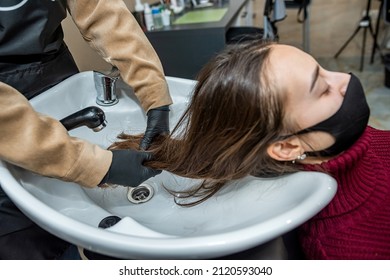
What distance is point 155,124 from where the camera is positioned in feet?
3.03

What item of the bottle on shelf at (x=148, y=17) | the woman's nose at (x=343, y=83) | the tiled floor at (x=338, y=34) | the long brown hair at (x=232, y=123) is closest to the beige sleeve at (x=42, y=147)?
the long brown hair at (x=232, y=123)

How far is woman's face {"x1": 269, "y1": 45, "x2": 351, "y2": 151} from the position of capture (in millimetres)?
644

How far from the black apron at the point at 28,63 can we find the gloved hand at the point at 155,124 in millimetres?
329

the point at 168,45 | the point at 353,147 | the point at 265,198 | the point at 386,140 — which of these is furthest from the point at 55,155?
the point at 168,45

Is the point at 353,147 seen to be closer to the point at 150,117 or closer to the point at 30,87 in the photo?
the point at 150,117

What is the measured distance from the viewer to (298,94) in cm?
65

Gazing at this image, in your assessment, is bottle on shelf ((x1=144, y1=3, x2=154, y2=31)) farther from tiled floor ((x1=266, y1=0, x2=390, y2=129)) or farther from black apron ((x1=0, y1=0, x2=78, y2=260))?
tiled floor ((x1=266, y1=0, x2=390, y2=129))

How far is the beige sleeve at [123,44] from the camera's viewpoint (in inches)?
37.4

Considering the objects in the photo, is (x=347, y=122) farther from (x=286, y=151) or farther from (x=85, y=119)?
(x=85, y=119)

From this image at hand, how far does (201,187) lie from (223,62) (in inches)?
12.4

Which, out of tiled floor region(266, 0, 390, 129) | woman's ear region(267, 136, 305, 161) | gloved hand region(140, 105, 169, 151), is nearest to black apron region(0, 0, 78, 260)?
gloved hand region(140, 105, 169, 151)

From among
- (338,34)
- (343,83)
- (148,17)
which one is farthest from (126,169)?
(338,34)

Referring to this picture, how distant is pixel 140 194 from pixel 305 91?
500mm

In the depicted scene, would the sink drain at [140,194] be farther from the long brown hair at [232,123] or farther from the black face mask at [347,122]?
the black face mask at [347,122]
